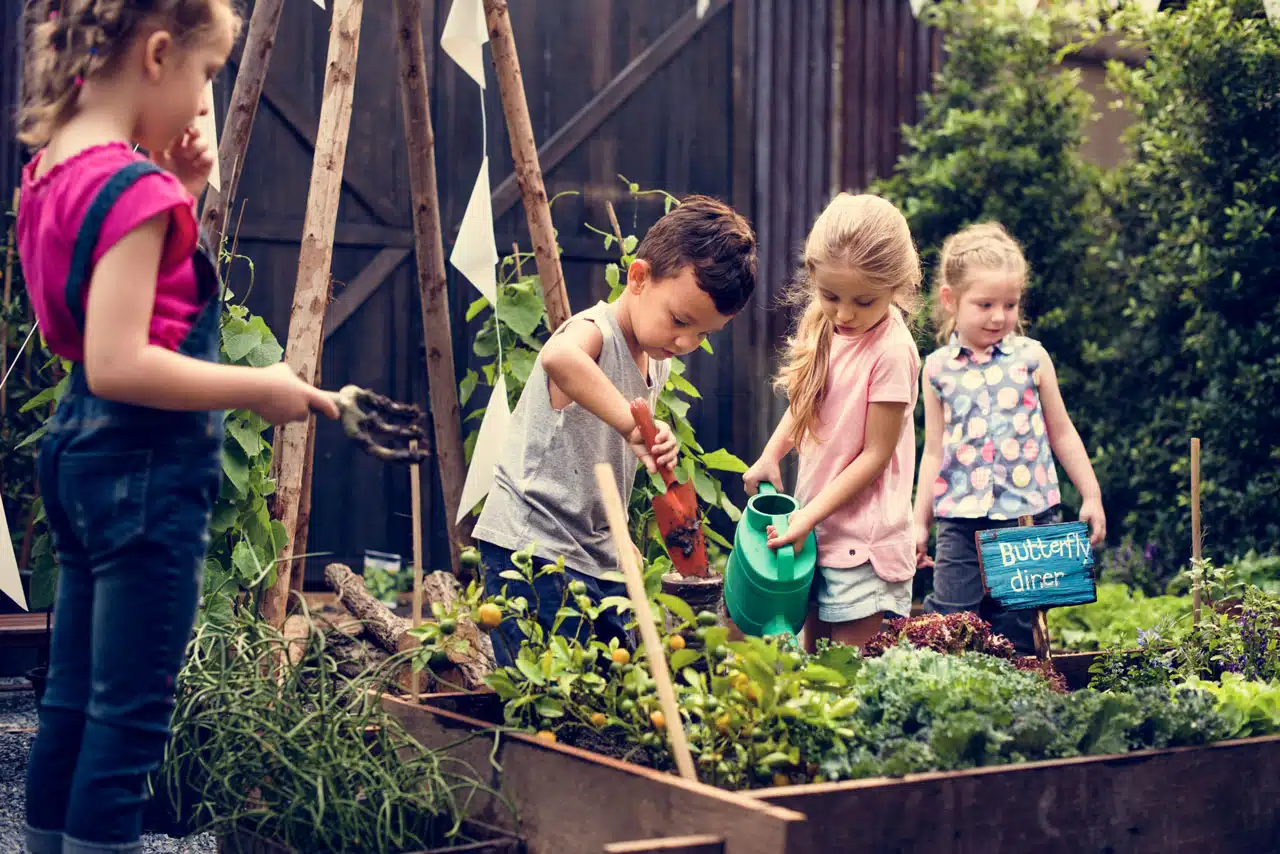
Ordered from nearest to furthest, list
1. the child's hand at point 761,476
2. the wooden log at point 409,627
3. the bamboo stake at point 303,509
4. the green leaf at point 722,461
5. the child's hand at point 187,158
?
the child's hand at point 187,158, the child's hand at point 761,476, the wooden log at point 409,627, the bamboo stake at point 303,509, the green leaf at point 722,461

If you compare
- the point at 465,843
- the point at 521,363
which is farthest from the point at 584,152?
Answer: the point at 465,843

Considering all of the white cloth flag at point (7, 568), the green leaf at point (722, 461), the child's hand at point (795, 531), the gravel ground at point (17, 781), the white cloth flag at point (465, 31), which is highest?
the white cloth flag at point (465, 31)

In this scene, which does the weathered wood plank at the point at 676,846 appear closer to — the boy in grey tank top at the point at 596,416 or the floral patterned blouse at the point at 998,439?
the boy in grey tank top at the point at 596,416

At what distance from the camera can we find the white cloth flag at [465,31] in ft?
11.0

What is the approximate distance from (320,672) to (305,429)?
129cm

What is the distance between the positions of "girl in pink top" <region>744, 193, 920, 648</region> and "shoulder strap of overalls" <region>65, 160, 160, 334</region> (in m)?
1.47

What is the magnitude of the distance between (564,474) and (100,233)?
3.84 feet

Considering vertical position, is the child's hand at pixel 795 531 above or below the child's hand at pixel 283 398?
below

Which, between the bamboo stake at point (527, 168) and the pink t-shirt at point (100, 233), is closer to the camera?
the pink t-shirt at point (100, 233)

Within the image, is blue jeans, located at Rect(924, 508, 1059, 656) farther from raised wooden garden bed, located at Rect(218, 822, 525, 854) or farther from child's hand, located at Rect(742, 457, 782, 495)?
raised wooden garden bed, located at Rect(218, 822, 525, 854)

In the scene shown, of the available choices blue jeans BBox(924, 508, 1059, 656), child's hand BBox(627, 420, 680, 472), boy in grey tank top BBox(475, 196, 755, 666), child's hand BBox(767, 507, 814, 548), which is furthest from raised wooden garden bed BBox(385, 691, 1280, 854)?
blue jeans BBox(924, 508, 1059, 656)

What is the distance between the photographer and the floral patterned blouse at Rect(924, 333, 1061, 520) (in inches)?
139

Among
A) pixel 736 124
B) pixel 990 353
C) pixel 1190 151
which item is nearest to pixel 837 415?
pixel 990 353

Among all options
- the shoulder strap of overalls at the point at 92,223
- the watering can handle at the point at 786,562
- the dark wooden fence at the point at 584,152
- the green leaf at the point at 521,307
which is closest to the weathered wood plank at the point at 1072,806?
the watering can handle at the point at 786,562
